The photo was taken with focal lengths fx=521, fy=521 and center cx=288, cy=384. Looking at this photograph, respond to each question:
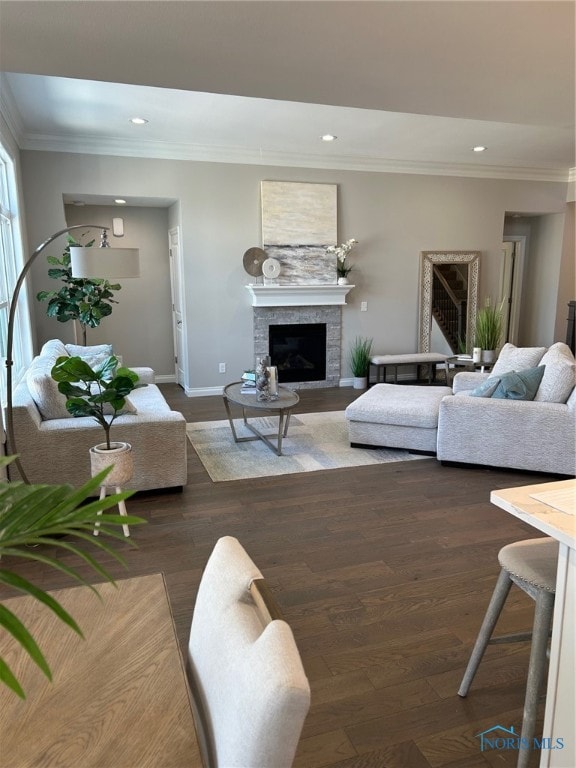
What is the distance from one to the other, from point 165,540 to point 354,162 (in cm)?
544

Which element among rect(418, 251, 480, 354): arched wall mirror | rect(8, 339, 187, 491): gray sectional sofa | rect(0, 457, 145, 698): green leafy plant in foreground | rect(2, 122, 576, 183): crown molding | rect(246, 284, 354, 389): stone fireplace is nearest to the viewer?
rect(0, 457, 145, 698): green leafy plant in foreground

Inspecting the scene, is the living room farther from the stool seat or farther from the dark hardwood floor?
the stool seat

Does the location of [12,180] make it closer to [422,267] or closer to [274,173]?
[274,173]

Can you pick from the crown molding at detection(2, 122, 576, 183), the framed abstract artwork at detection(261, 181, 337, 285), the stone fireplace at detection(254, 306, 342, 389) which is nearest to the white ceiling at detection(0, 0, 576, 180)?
the crown molding at detection(2, 122, 576, 183)

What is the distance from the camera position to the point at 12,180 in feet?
16.1

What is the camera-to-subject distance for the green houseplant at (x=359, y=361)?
691cm

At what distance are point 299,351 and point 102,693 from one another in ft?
→ 19.9

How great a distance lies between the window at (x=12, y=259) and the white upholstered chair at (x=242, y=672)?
406cm

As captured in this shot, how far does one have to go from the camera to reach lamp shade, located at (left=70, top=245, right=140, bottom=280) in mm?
3006

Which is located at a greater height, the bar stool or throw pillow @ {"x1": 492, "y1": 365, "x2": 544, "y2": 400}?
throw pillow @ {"x1": 492, "y1": 365, "x2": 544, "y2": 400}

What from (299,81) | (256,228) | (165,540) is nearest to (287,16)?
(299,81)

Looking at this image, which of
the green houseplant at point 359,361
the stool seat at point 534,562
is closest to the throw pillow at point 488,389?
the stool seat at point 534,562

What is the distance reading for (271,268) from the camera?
6.41 meters

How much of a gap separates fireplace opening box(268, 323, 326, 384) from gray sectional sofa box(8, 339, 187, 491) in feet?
10.9
